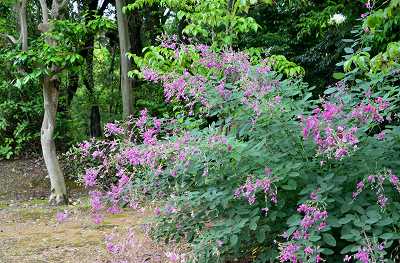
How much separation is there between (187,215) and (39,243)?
2.13m

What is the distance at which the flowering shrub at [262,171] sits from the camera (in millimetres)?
2297

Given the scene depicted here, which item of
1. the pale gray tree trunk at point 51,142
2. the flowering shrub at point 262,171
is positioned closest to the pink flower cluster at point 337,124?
the flowering shrub at point 262,171

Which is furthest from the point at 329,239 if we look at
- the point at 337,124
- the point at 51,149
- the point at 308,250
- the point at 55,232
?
the point at 51,149

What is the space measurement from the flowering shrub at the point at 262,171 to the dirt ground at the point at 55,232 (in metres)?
0.44

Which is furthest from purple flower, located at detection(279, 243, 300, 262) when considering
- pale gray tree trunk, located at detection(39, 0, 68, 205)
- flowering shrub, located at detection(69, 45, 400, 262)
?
pale gray tree trunk, located at detection(39, 0, 68, 205)

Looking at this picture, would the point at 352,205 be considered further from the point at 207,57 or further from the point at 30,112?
the point at 30,112

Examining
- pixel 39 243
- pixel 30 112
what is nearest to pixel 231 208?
pixel 39 243

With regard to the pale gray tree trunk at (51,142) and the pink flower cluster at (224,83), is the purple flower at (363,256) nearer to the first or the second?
the pink flower cluster at (224,83)

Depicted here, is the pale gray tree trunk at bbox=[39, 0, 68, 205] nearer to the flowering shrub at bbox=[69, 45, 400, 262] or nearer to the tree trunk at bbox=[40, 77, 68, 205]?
the tree trunk at bbox=[40, 77, 68, 205]

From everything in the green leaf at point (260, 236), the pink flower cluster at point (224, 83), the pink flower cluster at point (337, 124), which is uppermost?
the pink flower cluster at point (224, 83)

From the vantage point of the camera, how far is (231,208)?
2.62m

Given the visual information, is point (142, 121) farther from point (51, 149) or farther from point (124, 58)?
point (124, 58)

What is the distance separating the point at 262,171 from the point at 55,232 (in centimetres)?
312

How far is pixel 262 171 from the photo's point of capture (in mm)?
2463
